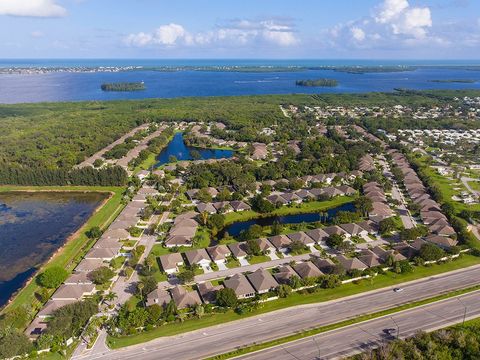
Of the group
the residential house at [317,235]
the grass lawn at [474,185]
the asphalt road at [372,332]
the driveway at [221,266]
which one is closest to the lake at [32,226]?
the driveway at [221,266]

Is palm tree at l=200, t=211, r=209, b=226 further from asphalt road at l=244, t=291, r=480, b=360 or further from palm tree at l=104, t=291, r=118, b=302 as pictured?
asphalt road at l=244, t=291, r=480, b=360

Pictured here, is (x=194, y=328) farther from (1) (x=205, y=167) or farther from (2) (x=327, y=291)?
(1) (x=205, y=167)

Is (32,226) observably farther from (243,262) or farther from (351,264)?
(351,264)

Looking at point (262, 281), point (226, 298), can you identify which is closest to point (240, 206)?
point (262, 281)

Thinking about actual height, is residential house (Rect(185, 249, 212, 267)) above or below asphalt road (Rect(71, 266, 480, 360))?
above

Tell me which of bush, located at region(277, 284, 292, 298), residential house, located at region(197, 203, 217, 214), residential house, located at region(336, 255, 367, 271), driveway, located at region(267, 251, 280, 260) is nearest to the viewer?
bush, located at region(277, 284, 292, 298)

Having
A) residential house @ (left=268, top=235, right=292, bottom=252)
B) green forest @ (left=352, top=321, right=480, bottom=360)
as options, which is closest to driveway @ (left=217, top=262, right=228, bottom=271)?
residential house @ (left=268, top=235, right=292, bottom=252)
